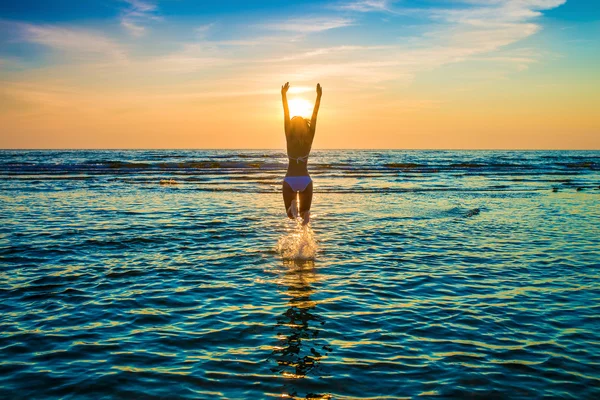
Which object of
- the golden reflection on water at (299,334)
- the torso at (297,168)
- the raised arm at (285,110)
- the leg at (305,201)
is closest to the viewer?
the golden reflection on water at (299,334)

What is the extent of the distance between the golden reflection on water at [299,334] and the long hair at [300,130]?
281 cm

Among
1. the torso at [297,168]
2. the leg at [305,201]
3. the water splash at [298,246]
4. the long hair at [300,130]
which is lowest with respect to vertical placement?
the water splash at [298,246]

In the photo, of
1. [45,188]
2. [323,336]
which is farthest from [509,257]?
[45,188]

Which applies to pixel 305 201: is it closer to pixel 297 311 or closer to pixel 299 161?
pixel 299 161

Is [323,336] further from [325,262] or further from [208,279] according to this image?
[325,262]

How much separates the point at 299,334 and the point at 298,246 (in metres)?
5.90

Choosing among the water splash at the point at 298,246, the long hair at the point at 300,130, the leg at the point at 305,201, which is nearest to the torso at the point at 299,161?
the long hair at the point at 300,130

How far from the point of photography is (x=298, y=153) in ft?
32.7

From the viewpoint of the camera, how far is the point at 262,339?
6.37 metres

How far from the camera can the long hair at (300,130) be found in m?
9.79

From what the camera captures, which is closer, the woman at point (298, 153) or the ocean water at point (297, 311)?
the ocean water at point (297, 311)

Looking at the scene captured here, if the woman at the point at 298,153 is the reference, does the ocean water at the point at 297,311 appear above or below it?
below

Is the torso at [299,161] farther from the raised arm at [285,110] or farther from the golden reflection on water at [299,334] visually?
the golden reflection on water at [299,334]

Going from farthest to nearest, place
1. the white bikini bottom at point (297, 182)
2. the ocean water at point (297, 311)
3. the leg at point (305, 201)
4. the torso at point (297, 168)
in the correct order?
the leg at point (305, 201) < the white bikini bottom at point (297, 182) < the torso at point (297, 168) < the ocean water at point (297, 311)
